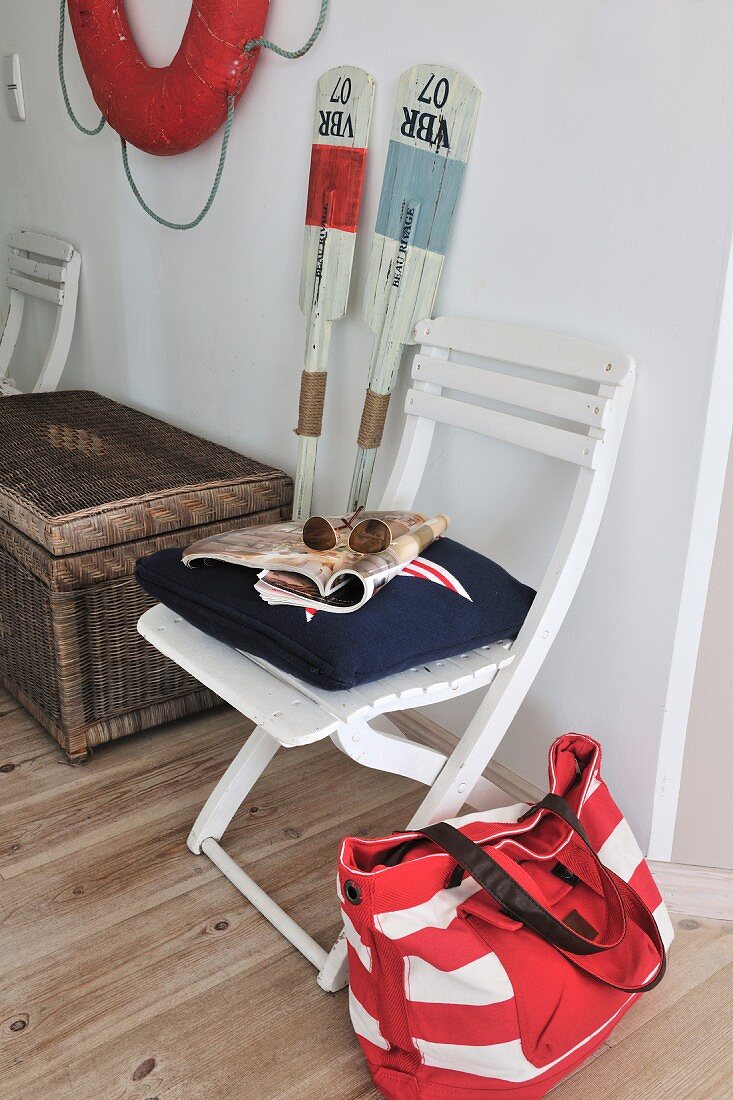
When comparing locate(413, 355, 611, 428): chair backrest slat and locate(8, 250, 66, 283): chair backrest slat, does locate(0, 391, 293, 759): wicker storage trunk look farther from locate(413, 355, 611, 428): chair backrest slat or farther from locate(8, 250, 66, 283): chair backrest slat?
locate(8, 250, 66, 283): chair backrest slat

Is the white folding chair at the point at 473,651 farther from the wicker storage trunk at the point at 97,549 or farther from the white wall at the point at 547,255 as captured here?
the wicker storage trunk at the point at 97,549

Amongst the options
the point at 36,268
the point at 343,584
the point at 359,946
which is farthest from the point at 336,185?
the point at 36,268

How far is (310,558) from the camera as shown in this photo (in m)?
1.15

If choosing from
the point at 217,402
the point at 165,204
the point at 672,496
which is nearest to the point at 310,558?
the point at 672,496

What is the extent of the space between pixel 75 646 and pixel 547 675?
0.78 metres

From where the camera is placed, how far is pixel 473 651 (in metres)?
1.21

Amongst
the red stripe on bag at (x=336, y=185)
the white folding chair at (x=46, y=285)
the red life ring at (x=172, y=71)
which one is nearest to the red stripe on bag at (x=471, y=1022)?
the red stripe on bag at (x=336, y=185)

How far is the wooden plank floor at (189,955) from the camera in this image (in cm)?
109

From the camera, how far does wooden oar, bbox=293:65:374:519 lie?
4.81 ft

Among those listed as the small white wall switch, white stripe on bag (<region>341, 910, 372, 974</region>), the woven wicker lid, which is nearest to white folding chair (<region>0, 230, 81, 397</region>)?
the small white wall switch

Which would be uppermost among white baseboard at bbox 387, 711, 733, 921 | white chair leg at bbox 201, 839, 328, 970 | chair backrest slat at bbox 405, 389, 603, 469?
chair backrest slat at bbox 405, 389, 603, 469

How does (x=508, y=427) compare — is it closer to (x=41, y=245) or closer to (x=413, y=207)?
(x=413, y=207)

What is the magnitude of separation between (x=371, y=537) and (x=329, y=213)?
0.63 m

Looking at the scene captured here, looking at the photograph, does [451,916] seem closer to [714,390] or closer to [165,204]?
[714,390]
